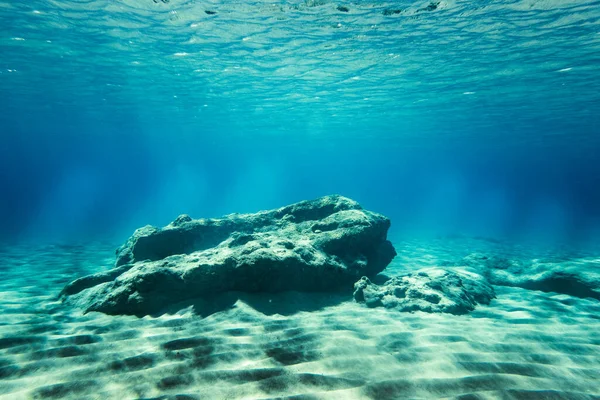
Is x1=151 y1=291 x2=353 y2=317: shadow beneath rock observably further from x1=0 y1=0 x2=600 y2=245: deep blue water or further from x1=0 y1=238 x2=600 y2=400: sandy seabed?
x1=0 y1=0 x2=600 y2=245: deep blue water

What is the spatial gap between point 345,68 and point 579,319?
1747cm

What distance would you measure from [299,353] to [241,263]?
2425 mm

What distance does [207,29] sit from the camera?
1461 cm

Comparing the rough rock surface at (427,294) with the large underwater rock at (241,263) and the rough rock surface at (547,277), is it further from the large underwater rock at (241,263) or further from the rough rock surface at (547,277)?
the rough rock surface at (547,277)

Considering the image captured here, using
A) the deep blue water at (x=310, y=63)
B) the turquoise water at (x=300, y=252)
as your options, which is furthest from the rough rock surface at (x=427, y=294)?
the deep blue water at (x=310, y=63)

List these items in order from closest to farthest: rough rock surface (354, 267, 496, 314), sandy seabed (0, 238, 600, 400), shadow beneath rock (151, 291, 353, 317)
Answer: sandy seabed (0, 238, 600, 400)
shadow beneath rock (151, 291, 353, 317)
rough rock surface (354, 267, 496, 314)

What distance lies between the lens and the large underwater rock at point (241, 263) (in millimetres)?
5883

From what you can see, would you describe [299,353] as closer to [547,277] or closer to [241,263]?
[241,263]

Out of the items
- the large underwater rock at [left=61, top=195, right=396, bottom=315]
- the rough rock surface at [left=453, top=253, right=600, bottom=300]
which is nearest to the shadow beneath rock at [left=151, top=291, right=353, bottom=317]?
the large underwater rock at [left=61, top=195, right=396, bottom=315]

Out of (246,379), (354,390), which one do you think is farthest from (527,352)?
(246,379)

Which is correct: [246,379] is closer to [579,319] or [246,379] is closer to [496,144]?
[579,319]

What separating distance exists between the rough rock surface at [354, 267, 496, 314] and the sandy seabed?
0.30 m

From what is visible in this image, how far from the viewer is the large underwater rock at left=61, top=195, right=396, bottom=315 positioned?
5.88 m

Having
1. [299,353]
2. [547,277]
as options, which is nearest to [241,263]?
[299,353]
